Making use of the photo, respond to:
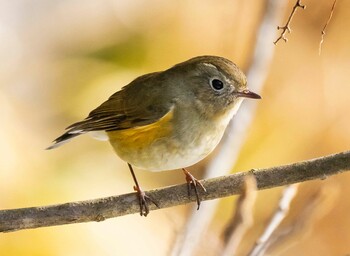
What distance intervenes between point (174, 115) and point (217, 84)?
0.17m

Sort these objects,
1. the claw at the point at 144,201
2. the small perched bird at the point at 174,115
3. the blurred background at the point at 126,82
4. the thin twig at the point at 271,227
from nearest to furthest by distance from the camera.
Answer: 1. the thin twig at the point at 271,227
2. the claw at the point at 144,201
3. the small perched bird at the point at 174,115
4. the blurred background at the point at 126,82

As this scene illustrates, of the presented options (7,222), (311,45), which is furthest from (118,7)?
(7,222)

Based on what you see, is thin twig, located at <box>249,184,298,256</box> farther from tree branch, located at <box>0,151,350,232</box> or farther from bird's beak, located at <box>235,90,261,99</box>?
bird's beak, located at <box>235,90,261,99</box>

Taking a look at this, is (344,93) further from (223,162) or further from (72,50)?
(72,50)

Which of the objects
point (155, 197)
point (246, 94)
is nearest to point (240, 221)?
point (155, 197)

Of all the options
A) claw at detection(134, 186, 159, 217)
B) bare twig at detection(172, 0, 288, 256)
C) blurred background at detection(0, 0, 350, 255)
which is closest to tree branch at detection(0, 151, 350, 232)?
claw at detection(134, 186, 159, 217)

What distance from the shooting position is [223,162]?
2877mm

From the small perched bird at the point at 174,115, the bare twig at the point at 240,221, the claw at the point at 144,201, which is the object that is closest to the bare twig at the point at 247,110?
the small perched bird at the point at 174,115

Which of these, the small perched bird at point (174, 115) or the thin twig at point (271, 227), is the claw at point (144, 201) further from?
the thin twig at point (271, 227)

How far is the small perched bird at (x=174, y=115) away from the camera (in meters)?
2.21

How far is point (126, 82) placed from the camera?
3.82 metres

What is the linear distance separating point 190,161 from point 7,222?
0.55 m

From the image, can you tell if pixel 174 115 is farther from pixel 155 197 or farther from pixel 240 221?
pixel 240 221

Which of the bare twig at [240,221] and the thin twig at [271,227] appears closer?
the bare twig at [240,221]
